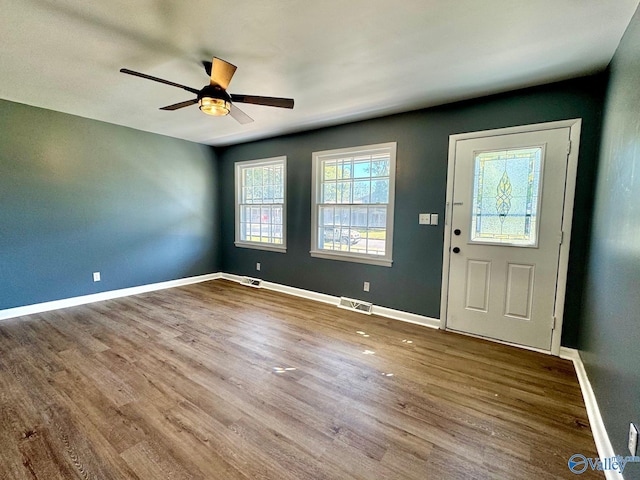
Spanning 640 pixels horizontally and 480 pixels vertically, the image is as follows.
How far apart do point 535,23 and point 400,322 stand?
287 centimetres

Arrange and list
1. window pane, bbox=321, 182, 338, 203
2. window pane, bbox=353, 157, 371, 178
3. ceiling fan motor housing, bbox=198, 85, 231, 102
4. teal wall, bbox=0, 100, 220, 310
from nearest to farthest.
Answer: ceiling fan motor housing, bbox=198, 85, 231, 102 → teal wall, bbox=0, 100, 220, 310 → window pane, bbox=353, 157, 371, 178 → window pane, bbox=321, 182, 338, 203

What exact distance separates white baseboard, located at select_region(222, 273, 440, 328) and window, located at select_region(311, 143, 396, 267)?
0.58m

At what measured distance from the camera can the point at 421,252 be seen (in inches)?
132

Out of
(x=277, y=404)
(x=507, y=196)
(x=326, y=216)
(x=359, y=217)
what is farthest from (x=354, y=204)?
(x=277, y=404)

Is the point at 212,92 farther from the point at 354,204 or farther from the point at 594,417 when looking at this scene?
the point at 594,417

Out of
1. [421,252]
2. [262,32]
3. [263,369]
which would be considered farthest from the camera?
[421,252]

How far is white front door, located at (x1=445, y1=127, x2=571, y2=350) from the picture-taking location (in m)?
2.62

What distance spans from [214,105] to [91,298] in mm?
3473

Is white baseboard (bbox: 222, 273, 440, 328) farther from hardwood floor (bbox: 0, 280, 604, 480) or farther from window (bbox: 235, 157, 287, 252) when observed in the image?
window (bbox: 235, 157, 287, 252)

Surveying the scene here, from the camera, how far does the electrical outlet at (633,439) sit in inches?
47.1

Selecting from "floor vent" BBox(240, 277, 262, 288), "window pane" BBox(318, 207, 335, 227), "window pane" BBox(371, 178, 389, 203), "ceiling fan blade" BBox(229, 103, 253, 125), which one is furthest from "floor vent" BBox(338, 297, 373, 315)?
"ceiling fan blade" BBox(229, 103, 253, 125)

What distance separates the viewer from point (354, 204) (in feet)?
12.6

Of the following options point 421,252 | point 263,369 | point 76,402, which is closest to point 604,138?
point 421,252

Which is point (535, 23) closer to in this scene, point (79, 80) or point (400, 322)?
point (400, 322)
